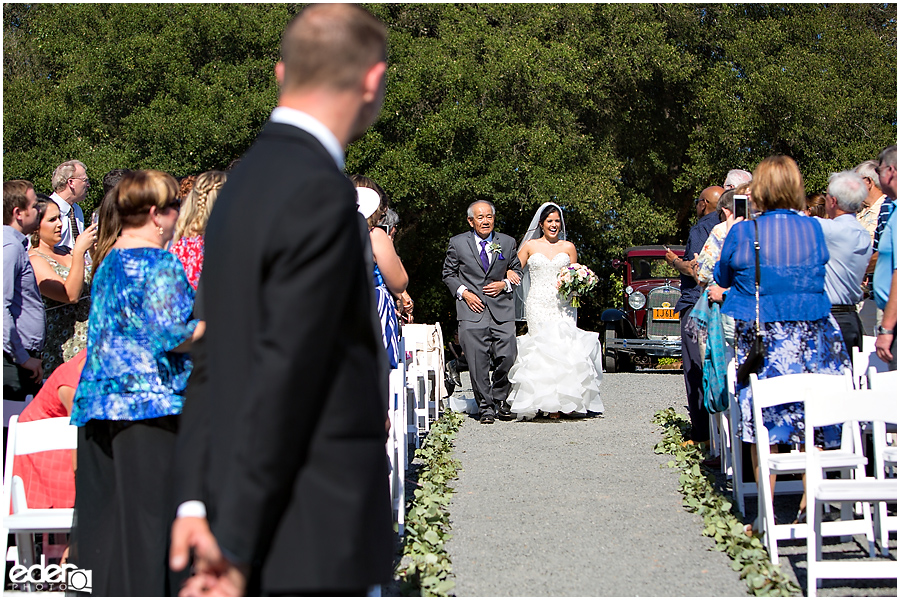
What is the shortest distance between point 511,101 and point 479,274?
1185cm

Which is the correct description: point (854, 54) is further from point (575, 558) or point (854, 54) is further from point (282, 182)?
point (282, 182)

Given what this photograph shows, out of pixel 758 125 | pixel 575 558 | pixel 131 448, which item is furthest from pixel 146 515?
pixel 758 125

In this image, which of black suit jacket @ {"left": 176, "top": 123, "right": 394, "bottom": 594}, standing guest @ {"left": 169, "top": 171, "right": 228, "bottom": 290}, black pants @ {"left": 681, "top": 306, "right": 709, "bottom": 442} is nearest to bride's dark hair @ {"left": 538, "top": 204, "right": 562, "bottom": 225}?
black pants @ {"left": 681, "top": 306, "right": 709, "bottom": 442}

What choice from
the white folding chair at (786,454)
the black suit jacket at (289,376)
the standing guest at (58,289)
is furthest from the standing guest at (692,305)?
the black suit jacket at (289,376)

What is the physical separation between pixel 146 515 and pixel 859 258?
4.81 m

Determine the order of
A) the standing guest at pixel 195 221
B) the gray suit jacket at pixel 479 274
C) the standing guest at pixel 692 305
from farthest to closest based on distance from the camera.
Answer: the gray suit jacket at pixel 479 274 → the standing guest at pixel 692 305 → the standing guest at pixel 195 221

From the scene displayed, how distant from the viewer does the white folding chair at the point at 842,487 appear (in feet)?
14.5

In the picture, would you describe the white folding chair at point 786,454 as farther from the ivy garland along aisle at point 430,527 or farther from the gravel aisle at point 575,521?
the ivy garland along aisle at point 430,527

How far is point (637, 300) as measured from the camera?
18.0 m

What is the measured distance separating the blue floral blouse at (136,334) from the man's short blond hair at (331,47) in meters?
1.74

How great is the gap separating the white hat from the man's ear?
3608 mm

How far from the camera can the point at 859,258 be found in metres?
6.14

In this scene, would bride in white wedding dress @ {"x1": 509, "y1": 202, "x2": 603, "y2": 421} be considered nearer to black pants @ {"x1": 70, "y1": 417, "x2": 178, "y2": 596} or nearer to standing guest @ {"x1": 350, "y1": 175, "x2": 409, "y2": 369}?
standing guest @ {"x1": 350, "y1": 175, "x2": 409, "y2": 369}

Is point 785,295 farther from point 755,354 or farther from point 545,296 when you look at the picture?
point 545,296
